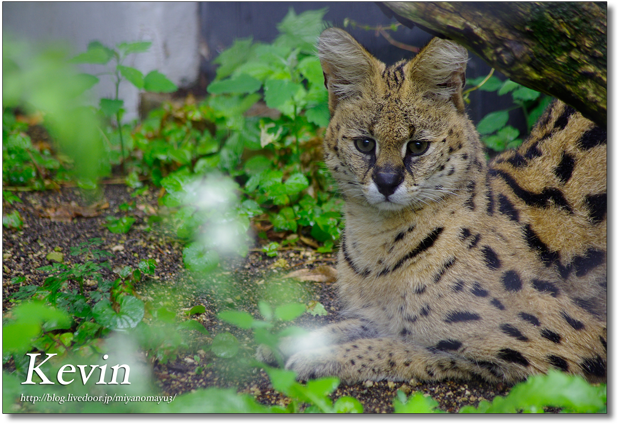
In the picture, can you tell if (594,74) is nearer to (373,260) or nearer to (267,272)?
(373,260)

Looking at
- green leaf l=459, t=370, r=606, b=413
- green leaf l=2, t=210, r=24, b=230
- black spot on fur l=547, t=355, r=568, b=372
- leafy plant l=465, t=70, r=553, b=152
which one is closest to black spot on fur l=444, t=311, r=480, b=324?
black spot on fur l=547, t=355, r=568, b=372

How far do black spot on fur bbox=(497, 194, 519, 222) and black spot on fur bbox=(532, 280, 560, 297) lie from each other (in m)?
0.32

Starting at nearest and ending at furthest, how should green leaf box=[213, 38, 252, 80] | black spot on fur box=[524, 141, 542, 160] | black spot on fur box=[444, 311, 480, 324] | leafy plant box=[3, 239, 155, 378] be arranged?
leafy plant box=[3, 239, 155, 378]
black spot on fur box=[444, 311, 480, 324]
black spot on fur box=[524, 141, 542, 160]
green leaf box=[213, 38, 252, 80]

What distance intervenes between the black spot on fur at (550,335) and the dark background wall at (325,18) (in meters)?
1.41

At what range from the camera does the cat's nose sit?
2455mm

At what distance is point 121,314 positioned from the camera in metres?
2.36

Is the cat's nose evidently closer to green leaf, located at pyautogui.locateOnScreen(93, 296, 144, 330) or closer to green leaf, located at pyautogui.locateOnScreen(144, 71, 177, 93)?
green leaf, located at pyautogui.locateOnScreen(93, 296, 144, 330)

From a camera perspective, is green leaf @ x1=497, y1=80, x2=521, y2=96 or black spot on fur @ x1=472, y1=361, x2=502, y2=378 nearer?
black spot on fur @ x1=472, y1=361, x2=502, y2=378

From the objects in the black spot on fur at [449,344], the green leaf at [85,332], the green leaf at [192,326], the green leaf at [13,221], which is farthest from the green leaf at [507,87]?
the green leaf at [13,221]

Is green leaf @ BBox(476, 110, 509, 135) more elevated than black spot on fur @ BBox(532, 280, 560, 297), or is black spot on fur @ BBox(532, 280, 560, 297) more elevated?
black spot on fur @ BBox(532, 280, 560, 297)

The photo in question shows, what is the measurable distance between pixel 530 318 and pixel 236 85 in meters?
2.48

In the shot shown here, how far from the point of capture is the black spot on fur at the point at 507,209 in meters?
2.60

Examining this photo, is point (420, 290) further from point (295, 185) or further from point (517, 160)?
point (295, 185)

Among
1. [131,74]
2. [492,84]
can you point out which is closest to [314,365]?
[131,74]
